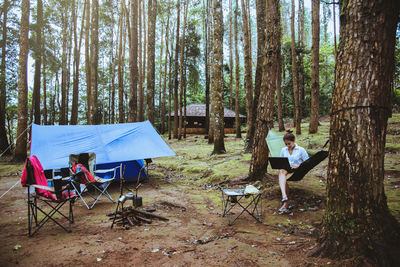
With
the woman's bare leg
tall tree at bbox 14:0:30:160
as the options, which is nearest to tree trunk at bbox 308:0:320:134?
the woman's bare leg

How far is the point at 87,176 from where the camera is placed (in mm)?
4309

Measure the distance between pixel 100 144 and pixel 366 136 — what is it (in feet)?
17.0

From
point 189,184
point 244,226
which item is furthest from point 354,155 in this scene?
point 189,184

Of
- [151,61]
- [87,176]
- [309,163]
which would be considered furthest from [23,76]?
[309,163]

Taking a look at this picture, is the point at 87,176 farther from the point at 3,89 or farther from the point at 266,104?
the point at 3,89

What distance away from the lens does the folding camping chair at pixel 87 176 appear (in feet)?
13.3

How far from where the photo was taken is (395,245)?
1.98 metres

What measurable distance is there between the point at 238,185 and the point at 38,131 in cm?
467

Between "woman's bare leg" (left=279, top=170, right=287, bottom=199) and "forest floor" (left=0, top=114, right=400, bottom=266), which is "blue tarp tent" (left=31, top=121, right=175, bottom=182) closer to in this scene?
"forest floor" (left=0, top=114, right=400, bottom=266)

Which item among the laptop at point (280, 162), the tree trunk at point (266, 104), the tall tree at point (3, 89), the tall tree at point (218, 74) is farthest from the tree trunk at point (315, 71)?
the tall tree at point (3, 89)

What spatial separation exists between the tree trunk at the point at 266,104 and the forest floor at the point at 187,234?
0.97 feet

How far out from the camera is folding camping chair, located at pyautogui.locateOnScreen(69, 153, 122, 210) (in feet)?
13.3

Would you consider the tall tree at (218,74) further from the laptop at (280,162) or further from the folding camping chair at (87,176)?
the laptop at (280,162)

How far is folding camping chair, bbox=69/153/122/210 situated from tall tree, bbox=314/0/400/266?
3563 millimetres
